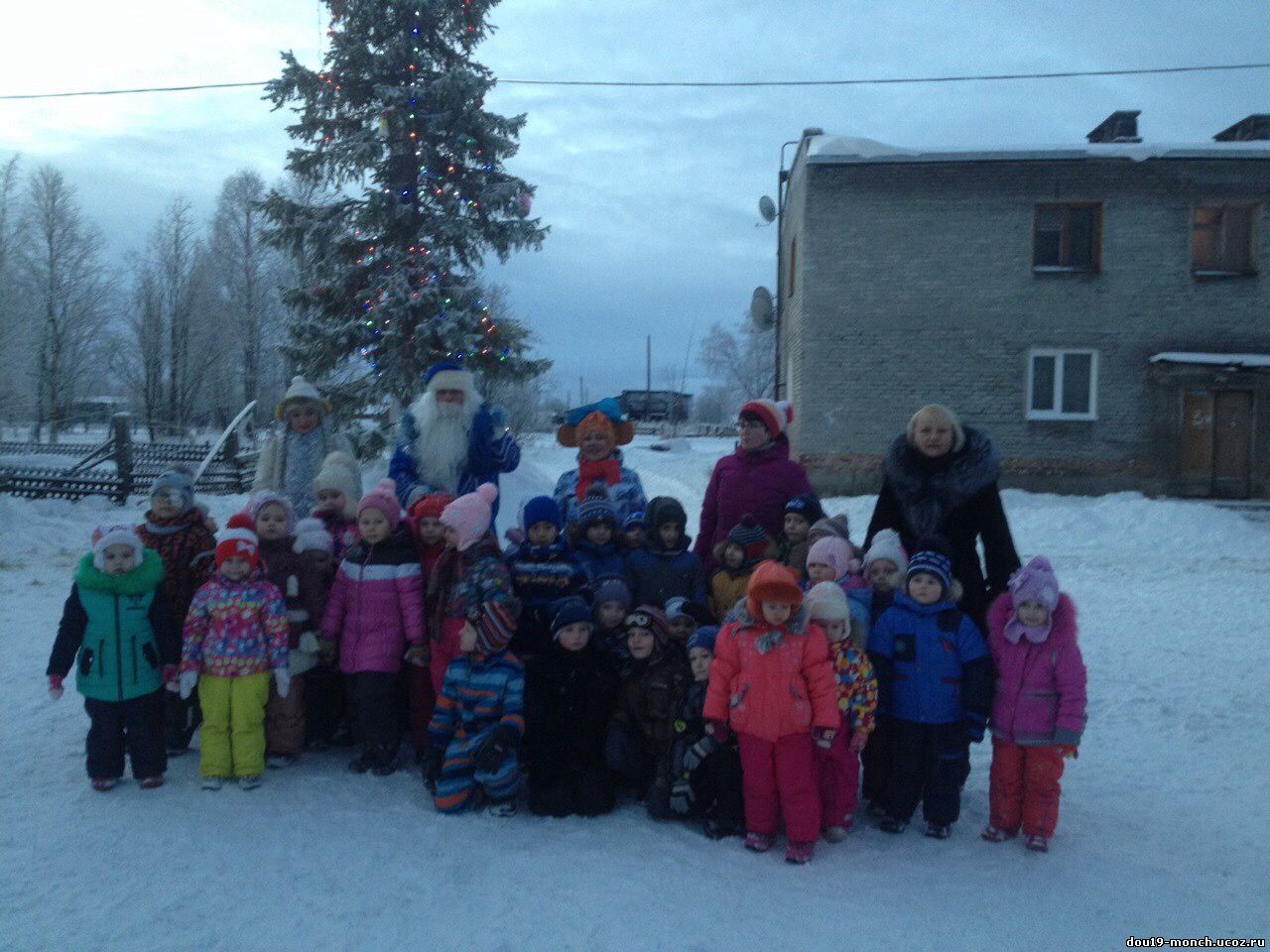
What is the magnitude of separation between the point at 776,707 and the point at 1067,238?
649 inches

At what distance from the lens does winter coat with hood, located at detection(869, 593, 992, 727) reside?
3.89 meters

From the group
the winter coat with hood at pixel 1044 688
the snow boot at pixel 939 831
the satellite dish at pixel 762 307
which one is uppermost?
the satellite dish at pixel 762 307

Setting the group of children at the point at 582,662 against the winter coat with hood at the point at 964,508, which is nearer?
the group of children at the point at 582,662

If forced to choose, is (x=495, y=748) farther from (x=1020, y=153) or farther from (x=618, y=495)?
(x=1020, y=153)

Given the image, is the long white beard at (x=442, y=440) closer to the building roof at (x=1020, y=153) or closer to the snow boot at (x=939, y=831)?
the snow boot at (x=939, y=831)

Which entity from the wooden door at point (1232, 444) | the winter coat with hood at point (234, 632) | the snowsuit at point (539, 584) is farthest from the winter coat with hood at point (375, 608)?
the wooden door at point (1232, 444)

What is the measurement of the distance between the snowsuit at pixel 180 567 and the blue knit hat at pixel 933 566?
3499 millimetres

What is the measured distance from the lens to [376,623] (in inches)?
177

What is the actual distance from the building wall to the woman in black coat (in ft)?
44.0

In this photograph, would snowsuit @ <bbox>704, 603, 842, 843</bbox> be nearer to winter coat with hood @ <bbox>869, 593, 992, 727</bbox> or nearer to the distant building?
winter coat with hood @ <bbox>869, 593, 992, 727</bbox>

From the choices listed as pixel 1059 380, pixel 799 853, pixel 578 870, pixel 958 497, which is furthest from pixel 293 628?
pixel 1059 380

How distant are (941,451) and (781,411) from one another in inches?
39.0

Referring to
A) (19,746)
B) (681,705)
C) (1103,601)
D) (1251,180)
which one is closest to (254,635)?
(19,746)

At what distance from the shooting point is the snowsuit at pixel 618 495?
198 inches
